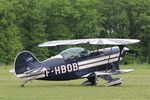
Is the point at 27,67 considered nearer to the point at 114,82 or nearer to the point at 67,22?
the point at 114,82

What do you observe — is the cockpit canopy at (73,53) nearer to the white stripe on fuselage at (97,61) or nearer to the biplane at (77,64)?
the biplane at (77,64)

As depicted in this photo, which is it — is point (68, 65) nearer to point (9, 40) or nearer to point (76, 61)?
point (76, 61)

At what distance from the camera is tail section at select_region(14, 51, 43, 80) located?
28469mm

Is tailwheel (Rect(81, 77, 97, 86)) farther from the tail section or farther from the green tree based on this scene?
the green tree

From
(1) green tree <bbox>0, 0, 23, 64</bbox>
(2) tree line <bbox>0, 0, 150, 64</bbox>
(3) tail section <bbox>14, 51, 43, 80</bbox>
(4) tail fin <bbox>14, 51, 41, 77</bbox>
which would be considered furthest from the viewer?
(2) tree line <bbox>0, 0, 150, 64</bbox>

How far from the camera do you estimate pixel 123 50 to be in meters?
31.9

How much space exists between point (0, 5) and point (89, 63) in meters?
57.9

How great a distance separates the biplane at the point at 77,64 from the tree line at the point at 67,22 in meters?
52.6

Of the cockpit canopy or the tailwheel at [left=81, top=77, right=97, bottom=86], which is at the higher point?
the cockpit canopy

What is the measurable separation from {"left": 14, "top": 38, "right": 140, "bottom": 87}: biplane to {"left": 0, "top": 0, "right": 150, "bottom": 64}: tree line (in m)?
52.6

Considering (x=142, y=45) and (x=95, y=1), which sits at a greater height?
(x=95, y=1)

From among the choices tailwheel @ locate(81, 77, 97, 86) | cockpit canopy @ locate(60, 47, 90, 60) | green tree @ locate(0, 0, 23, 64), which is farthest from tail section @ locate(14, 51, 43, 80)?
green tree @ locate(0, 0, 23, 64)

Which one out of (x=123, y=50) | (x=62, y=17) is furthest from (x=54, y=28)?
(x=123, y=50)

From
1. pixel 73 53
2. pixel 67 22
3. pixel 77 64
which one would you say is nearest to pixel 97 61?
pixel 77 64
